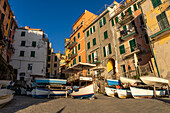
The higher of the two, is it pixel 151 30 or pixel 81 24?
pixel 81 24

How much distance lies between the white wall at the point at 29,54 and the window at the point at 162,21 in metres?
27.8

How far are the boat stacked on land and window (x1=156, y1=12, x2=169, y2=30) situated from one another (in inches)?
566

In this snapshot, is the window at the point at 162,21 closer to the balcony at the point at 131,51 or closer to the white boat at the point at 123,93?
the balcony at the point at 131,51

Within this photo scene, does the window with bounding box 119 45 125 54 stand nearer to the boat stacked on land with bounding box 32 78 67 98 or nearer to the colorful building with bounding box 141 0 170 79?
the colorful building with bounding box 141 0 170 79

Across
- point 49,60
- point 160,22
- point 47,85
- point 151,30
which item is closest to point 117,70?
point 151,30

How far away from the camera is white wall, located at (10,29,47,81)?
29172 mm

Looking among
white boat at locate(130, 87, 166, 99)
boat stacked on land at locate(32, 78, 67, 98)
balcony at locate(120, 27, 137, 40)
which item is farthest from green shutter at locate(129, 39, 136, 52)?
boat stacked on land at locate(32, 78, 67, 98)

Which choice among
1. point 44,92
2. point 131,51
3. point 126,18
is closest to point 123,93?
point 131,51

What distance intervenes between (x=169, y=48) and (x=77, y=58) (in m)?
21.2

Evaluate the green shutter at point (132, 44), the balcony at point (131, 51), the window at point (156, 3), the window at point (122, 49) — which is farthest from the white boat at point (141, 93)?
the window at point (156, 3)

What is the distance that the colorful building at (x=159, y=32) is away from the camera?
12.5 m

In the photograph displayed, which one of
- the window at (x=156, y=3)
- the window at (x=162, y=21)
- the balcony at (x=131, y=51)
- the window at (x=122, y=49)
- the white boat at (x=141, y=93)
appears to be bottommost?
the white boat at (x=141, y=93)

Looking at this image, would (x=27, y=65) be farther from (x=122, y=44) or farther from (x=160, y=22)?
(x=160, y=22)

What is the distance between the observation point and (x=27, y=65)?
2992 centimetres
